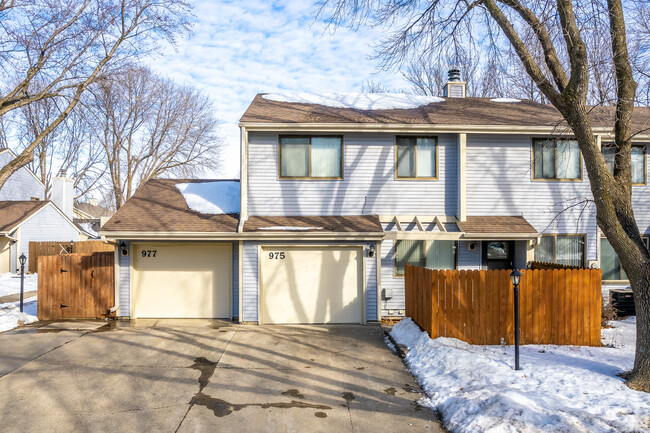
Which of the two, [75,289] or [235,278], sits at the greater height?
[235,278]

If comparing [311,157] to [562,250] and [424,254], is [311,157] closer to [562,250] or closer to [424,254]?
[424,254]

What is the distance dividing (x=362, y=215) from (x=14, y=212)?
2230 centimetres

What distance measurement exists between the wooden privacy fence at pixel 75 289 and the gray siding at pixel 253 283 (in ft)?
12.4

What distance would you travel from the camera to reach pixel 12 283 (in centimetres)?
1809

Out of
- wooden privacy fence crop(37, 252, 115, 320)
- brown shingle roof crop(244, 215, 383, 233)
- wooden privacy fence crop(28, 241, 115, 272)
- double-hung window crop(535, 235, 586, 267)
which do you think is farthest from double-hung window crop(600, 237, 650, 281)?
wooden privacy fence crop(28, 241, 115, 272)

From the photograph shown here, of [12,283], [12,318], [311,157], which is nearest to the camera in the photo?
[12,318]

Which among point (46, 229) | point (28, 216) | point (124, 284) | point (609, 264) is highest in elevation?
point (28, 216)

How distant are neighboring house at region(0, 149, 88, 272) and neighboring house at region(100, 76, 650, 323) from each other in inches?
612

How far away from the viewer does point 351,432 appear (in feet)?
15.7

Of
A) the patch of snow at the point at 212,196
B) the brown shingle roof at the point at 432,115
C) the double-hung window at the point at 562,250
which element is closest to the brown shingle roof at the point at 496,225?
the double-hung window at the point at 562,250

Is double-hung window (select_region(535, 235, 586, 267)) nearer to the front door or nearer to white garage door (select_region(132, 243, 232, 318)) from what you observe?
the front door

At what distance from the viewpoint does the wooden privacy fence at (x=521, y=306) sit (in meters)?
7.78

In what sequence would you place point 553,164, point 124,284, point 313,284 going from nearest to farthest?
point 313,284 → point 124,284 → point 553,164

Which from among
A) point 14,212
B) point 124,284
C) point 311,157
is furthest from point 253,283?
point 14,212
